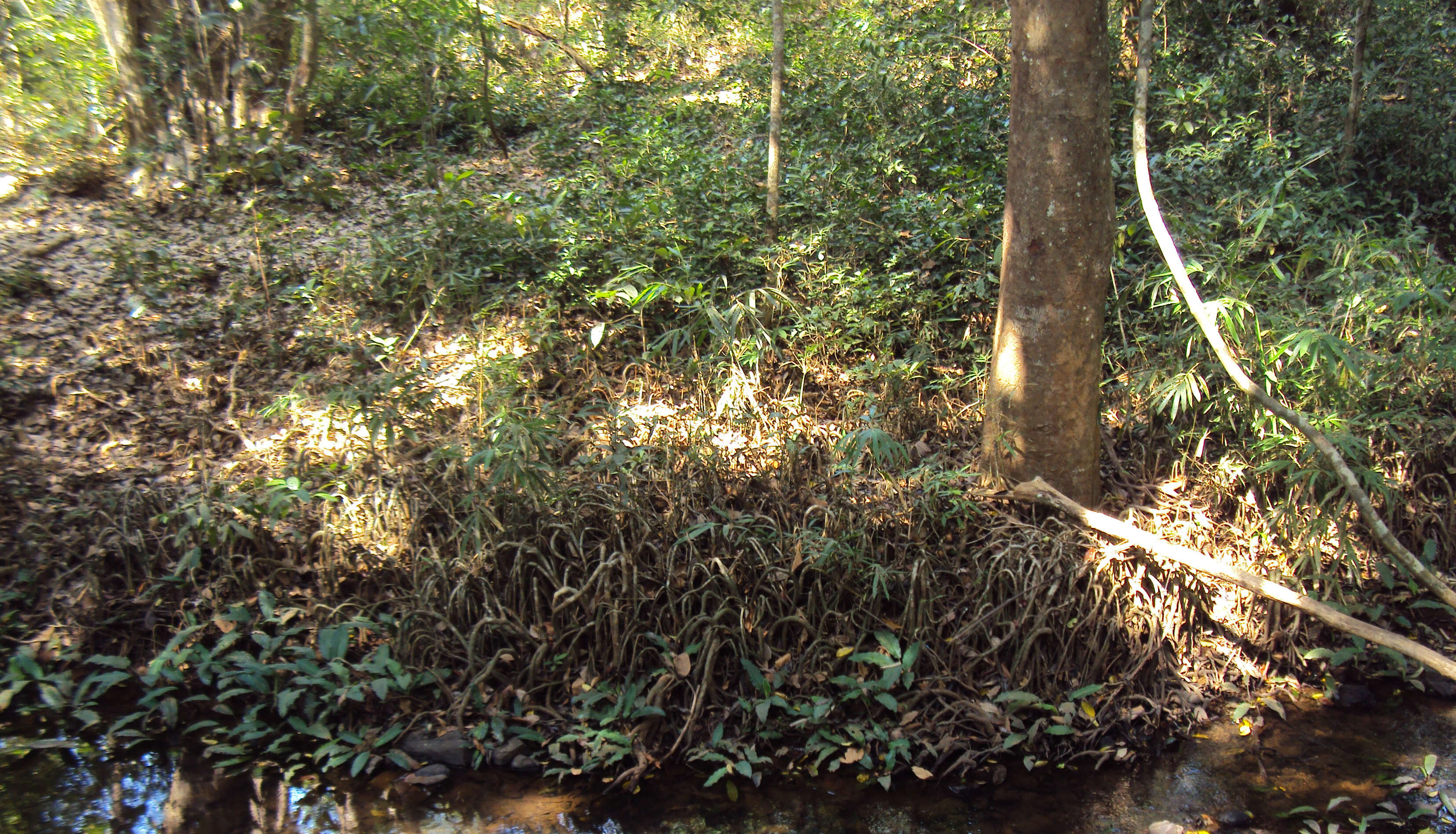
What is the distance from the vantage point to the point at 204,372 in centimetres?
552

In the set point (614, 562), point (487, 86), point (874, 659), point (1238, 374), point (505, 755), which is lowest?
point (505, 755)

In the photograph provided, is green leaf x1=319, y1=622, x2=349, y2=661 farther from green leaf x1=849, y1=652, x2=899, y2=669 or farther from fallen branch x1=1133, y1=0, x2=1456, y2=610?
fallen branch x1=1133, y1=0, x2=1456, y2=610

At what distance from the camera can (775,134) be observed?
20.5 feet

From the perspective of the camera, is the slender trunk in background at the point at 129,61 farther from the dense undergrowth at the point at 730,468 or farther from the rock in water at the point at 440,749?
the rock in water at the point at 440,749

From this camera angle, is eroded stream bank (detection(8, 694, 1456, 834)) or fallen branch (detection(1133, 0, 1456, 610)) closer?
fallen branch (detection(1133, 0, 1456, 610))

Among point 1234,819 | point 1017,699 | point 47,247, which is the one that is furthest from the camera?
point 47,247

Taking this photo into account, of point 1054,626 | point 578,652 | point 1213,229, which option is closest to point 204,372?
point 578,652

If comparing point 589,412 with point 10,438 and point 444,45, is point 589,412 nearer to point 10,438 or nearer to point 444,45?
point 10,438

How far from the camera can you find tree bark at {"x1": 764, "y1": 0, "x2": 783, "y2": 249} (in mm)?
6051

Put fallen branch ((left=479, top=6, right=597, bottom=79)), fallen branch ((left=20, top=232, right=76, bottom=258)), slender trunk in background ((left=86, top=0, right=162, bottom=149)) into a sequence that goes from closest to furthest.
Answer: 1. fallen branch ((left=20, top=232, right=76, bottom=258))
2. slender trunk in background ((left=86, top=0, right=162, bottom=149))
3. fallen branch ((left=479, top=6, right=597, bottom=79))

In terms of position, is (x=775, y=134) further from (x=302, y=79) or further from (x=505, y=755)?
(x=505, y=755)

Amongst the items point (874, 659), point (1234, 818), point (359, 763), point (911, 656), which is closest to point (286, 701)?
point (359, 763)

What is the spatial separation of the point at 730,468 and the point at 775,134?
8.92ft

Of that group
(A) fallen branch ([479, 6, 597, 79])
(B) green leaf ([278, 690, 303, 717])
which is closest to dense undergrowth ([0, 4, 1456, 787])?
(B) green leaf ([278, 690, 303, 717])
